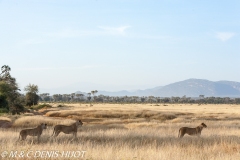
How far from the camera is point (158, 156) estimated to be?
950 centimetres

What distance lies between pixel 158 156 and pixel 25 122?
79.0ft

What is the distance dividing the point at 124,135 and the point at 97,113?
35335 millimetres

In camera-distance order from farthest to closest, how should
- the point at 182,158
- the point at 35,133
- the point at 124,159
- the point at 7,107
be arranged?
the point at 7,107
the point at 35,133
the point at 182,158
the point at 124,159

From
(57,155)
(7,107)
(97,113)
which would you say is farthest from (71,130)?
(7,107)

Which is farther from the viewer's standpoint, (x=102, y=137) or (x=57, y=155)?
(x=102, y=137)

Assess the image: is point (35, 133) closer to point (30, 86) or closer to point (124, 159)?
point (124, 159)

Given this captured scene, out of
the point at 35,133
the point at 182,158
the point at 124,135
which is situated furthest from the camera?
the point at 124,135

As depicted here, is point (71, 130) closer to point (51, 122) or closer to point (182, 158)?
point (182, 158)

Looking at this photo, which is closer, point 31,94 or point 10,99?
point 10,99

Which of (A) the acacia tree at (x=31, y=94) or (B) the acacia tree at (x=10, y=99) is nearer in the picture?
(B) the acacia tree at (x=10, y=99)

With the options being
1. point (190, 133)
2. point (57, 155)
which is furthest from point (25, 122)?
point (57, 155)

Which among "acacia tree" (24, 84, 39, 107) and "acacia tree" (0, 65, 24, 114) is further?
"acacia tree" (24, 84, 39, 107)

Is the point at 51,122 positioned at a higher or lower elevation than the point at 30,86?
lower

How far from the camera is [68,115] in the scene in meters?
51.9
